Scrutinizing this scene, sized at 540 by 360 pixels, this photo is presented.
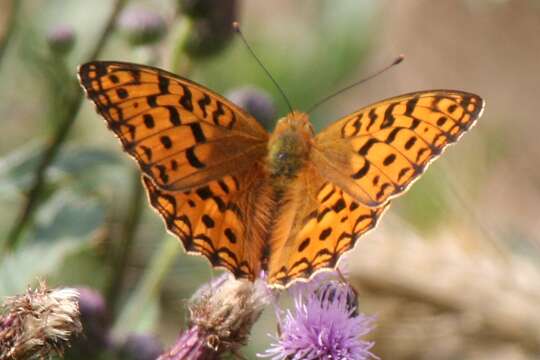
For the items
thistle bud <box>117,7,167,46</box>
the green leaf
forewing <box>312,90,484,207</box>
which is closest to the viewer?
forewing <box>312,90,484,207</box>

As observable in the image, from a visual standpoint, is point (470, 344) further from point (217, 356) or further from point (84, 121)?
point (217, 356)

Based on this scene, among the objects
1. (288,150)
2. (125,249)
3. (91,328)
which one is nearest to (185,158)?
(288,150)

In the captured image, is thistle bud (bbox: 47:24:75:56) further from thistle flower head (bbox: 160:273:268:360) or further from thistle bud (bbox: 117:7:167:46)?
thistle flower head (bbox: 160:273:268:360)

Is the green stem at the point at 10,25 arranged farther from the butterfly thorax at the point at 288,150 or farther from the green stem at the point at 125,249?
the butterfly thorax at the point at 288,150

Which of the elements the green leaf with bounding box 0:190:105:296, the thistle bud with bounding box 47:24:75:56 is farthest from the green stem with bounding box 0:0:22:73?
the green leaf with bounding box 0:190:105:296

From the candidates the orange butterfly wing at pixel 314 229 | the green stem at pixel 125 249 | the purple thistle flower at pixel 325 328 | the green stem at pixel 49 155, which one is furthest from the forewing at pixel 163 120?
the green stem at pixel 125 249

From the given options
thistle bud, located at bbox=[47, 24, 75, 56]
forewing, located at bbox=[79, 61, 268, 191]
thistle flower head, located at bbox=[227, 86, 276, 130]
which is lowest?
forewing, located at bbox=[79, 61, 268, 191]
